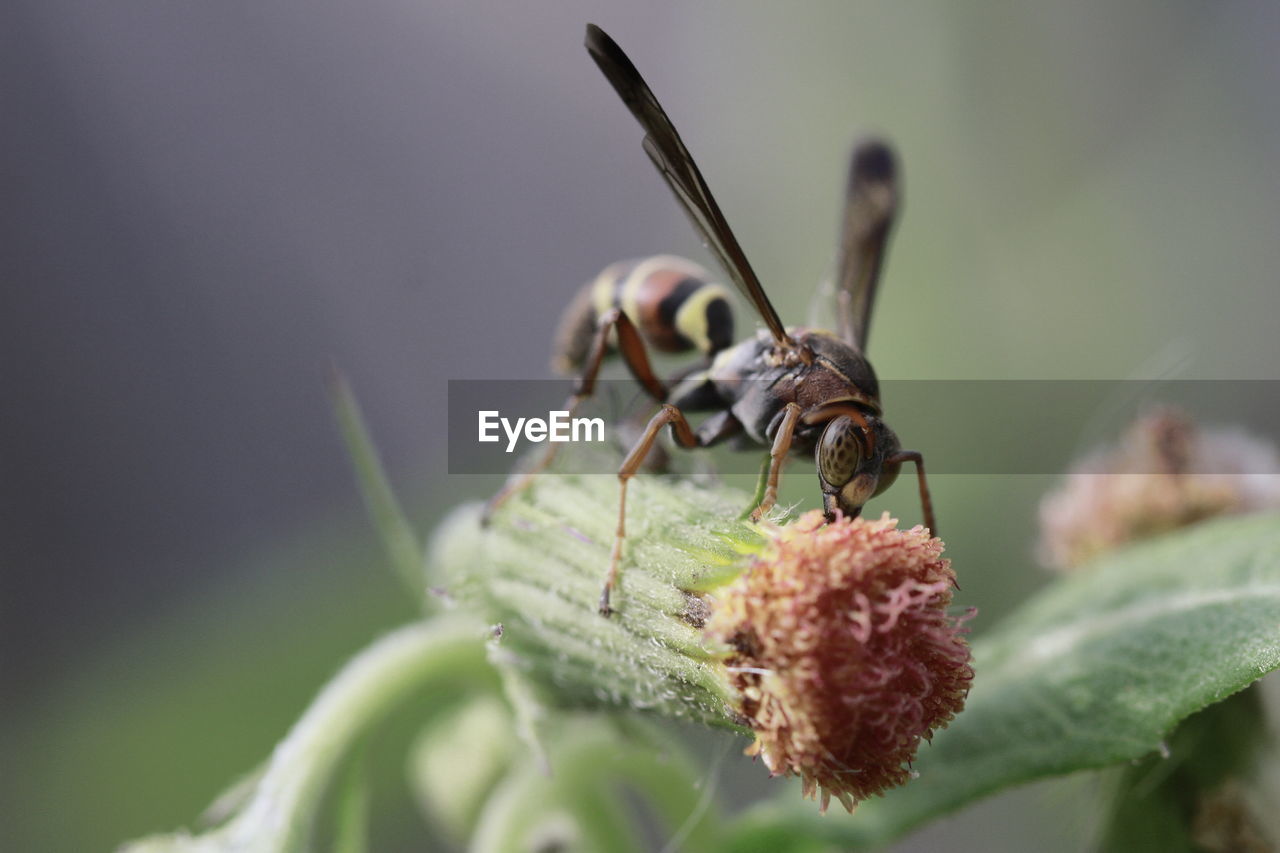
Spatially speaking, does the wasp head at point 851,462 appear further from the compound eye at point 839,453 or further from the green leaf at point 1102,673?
the green leaf at point 1102,673

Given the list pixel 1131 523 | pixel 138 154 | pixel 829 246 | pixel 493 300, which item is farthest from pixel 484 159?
pixel 1131 523

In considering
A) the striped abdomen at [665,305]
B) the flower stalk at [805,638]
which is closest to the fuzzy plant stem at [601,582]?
the flower stalk at [805,638]

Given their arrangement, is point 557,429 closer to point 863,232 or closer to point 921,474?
point 921,474

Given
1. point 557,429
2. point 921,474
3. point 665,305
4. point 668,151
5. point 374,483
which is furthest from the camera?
point 665,305

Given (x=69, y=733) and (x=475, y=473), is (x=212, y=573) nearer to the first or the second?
(x=69, y=733)

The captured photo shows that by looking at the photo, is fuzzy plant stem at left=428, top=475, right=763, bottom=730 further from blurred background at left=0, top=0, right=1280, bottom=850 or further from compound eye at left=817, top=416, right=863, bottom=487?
blurred background at left=0, top=0, right=1280, bottom=850
